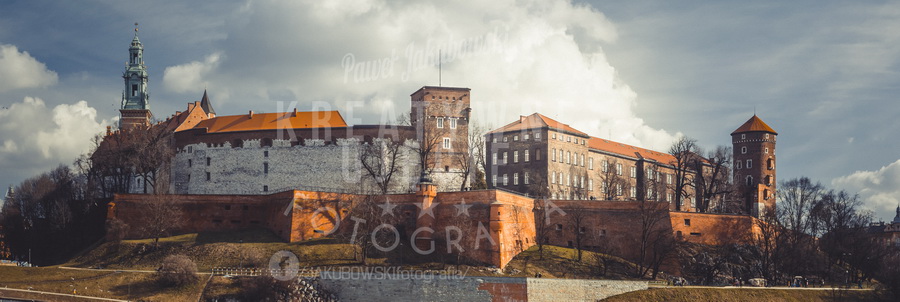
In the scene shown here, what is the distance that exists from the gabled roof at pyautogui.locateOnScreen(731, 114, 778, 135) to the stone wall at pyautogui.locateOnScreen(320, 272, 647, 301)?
44731 millimetres

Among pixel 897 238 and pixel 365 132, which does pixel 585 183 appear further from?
pixel 897 238

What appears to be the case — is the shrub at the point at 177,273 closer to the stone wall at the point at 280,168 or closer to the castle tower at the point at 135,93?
A: the stone wall at the point at 280,168

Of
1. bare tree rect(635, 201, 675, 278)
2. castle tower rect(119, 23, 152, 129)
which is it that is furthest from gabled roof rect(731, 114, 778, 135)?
castle tower rect(119, 23, 152, 129)

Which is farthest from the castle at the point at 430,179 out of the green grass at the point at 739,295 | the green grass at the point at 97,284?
the green grass at the point at 739,295

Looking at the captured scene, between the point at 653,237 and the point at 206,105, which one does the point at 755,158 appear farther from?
the point at 206,105

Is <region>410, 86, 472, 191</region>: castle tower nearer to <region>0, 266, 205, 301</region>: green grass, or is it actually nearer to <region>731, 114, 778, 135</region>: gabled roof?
<region>0, 266, 205, 301</region>: green grass

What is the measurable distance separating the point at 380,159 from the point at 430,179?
10.9 metres

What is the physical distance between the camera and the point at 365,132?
2761 inches

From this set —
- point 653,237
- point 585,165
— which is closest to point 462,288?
point 653,237

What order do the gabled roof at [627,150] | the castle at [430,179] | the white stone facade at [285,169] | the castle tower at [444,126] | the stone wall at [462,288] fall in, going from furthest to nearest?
the gabled roof at [627,150] < the white stone facade at [285,169] < the castle tower at [444,126] < the castle at [430,179] < the stone wall at [462,288]

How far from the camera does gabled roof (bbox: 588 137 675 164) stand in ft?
279

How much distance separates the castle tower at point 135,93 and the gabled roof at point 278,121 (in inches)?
363

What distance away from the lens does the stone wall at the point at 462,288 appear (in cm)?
4916

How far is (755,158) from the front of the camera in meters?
89.1
